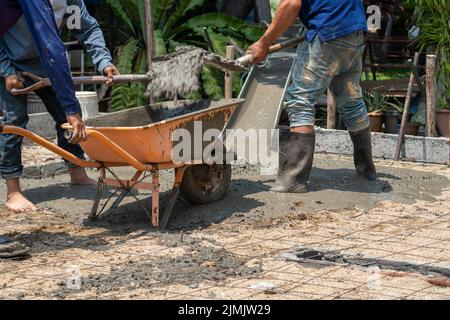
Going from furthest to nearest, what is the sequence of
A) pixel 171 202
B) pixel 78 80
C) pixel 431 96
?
pixel 431 96 < pixel 171 202 < pixel 78 80

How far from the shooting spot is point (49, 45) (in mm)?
5590

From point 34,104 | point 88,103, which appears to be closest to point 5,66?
point 88,103

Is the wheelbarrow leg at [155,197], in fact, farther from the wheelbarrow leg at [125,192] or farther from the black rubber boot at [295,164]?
the black rubber boot at [295,164]

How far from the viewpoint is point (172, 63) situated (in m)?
6.95

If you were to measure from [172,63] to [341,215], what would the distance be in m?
1.73

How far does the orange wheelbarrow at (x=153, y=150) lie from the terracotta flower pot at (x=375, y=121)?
3.08m

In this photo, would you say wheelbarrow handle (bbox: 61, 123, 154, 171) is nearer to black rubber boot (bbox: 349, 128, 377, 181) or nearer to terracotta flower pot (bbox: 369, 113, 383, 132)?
black rubber boot (bbox: 349, 128, 377, 181)

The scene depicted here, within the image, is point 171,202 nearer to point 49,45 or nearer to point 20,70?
point 49,45

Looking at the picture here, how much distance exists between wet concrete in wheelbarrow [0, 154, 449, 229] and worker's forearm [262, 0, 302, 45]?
128 centimetres

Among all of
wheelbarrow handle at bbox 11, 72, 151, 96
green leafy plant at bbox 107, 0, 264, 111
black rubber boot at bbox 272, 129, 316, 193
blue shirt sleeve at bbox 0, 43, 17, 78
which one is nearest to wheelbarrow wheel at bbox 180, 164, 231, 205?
black rubber boot at bbox 272, 129, 316, 193

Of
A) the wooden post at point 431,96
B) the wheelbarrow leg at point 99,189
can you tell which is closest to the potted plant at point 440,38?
the wooden post at point 431,96

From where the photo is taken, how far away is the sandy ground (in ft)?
16.3

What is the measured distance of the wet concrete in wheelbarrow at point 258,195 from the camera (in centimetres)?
682

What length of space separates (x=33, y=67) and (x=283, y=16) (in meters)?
1.99
